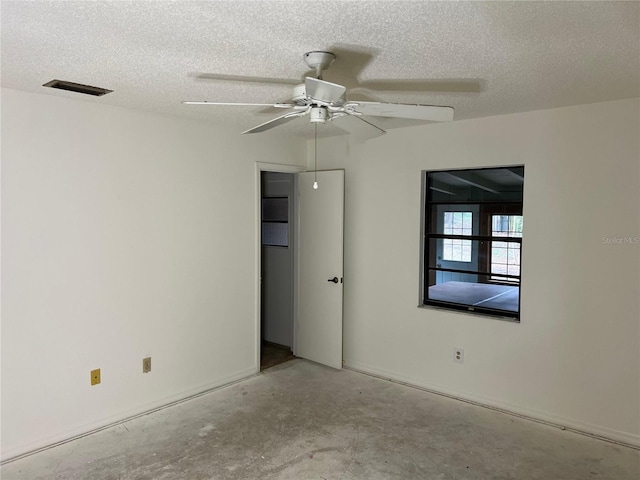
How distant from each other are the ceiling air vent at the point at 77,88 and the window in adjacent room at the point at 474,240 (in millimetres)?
2697

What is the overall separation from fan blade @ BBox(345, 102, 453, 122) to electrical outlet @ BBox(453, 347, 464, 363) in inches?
90.2

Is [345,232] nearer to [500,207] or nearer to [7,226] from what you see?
[500,207]

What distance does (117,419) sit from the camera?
3.49 m

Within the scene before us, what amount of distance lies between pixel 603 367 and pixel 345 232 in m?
2.42

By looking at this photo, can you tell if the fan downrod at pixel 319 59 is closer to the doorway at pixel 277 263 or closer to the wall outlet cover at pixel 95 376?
the wall outlet cover at pixel 95 376

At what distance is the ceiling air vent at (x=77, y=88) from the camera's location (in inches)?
111

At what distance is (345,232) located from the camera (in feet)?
15.3

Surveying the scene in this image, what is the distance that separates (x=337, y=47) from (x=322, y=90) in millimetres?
321

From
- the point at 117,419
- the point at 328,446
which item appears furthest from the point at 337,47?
the point at 117,419

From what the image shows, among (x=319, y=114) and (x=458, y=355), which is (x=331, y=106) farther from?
(x=458, y=355)

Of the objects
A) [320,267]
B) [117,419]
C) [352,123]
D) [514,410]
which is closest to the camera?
[352,123]

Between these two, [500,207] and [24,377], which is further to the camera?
[500,207]

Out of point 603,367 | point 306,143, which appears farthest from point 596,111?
point 306,143

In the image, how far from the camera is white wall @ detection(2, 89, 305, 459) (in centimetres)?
300
